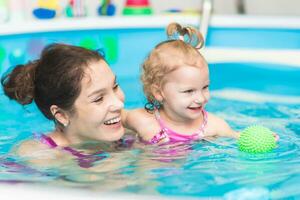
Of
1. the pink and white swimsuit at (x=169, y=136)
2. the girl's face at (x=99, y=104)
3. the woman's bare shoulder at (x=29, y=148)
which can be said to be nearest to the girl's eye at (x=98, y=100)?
the girl's face at (x=99, y=104)

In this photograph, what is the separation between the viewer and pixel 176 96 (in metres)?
2.39

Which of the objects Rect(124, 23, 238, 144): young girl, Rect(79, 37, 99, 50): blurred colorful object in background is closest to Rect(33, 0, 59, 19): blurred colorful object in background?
Rect(79, 37, 99, 50): blurred colorful object in background

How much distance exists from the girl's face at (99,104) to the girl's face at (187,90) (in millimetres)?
265

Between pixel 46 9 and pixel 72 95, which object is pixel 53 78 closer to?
pixel 72 95

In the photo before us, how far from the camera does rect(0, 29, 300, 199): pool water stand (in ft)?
5.66

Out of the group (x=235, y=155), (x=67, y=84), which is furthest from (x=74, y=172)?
(x=235, y=155)

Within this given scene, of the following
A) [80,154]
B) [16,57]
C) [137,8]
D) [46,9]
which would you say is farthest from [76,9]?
[80,154]

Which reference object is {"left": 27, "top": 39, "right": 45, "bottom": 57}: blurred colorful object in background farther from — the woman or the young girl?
the woman

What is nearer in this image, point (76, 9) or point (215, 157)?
point (215, 157)

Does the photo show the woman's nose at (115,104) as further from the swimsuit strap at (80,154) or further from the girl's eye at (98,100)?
the swimsuit strap at (80,154)

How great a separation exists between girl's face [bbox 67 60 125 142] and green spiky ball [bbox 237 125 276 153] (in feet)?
1.50

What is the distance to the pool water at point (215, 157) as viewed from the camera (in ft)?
5.66

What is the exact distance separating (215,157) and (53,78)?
644 millimetres

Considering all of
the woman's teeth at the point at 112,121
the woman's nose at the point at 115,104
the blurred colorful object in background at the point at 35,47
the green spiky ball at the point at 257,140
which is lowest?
the green spiky ball at the point at 257,140
